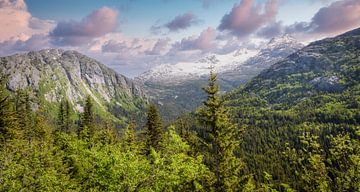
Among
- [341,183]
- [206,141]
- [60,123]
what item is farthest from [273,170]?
[341,183]

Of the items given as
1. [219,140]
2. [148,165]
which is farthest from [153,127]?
[148,165]

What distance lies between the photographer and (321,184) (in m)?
22.6

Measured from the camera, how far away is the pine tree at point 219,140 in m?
36.2

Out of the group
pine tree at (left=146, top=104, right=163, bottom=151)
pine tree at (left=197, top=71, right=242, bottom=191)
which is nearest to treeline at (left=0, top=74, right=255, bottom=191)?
pine tree at (left=197, top=71, right=242, bottom=191)

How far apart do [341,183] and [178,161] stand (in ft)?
41.5

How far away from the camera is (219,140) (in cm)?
3700

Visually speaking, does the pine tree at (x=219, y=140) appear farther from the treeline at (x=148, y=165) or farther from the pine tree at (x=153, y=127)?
the pine tree at (x=153, y=127)

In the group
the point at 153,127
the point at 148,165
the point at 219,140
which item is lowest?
the point at 153,127

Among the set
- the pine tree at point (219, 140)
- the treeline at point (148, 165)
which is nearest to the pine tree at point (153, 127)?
the treeline at point (148, 165)

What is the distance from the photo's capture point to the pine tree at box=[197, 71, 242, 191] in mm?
36219

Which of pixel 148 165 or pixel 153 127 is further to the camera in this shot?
pixel 153 127

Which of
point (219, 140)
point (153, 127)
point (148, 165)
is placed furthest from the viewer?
point (153, 127)

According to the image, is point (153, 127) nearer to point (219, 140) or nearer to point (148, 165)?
point (219, 140)

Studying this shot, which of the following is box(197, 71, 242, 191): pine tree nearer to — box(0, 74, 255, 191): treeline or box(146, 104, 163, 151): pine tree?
box(0, 74, 255, 191): treeline
